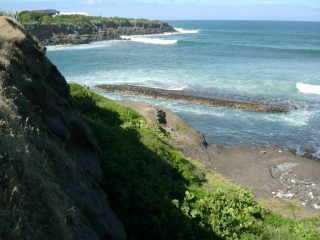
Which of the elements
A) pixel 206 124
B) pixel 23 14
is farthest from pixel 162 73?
pixel 23 14

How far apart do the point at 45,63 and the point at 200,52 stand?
6429 centimetres

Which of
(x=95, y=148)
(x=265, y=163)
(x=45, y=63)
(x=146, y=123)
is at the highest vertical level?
(x=45, y=63)

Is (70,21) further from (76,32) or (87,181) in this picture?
(87,181)

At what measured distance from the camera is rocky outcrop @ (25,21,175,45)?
91.9m

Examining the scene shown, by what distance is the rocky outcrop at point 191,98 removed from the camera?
33638 millimetres

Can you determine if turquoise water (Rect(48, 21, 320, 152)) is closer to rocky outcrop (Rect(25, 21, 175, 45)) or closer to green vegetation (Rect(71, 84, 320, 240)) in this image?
green vegetation (Rect(71, 84, 320, 240))

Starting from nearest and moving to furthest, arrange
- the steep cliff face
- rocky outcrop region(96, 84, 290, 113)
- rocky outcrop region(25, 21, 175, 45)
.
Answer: the steep cliff face → rocky outcrop region(96, 84, 290, 113) → rocky outcrop region(25, 21, 175, 45)

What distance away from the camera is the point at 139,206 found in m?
11.5

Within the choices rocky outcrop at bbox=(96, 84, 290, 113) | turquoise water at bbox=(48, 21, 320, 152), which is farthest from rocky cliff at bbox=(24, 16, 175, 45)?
rocky outcrop at bbox=(96, 84, 290, 113)

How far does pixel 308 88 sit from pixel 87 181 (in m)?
35.9

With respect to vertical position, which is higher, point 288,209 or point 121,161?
point 121,161

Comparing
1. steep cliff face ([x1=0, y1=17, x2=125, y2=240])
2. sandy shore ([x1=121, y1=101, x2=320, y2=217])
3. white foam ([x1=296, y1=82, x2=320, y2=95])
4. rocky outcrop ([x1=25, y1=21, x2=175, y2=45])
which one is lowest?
sandy shore ([x1=121, y1=101, x2=320, y2=217])

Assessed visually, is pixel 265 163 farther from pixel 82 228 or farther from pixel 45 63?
pixel 82 228

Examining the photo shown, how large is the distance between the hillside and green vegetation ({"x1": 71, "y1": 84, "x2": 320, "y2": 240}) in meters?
0.03
